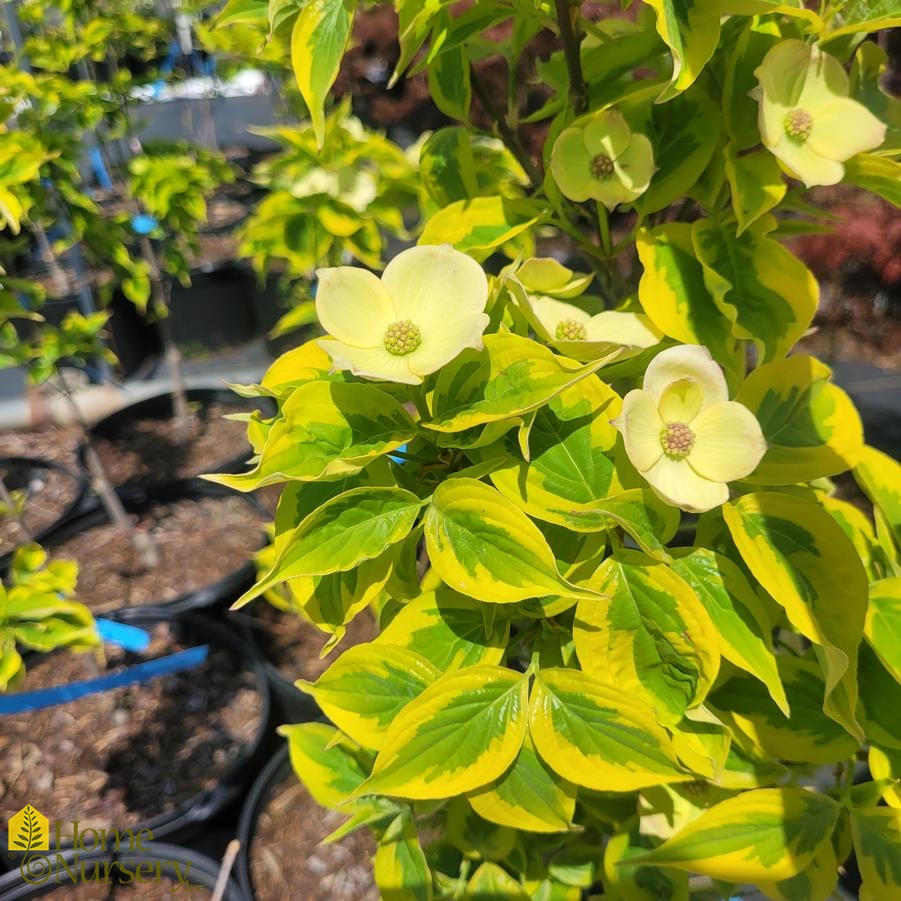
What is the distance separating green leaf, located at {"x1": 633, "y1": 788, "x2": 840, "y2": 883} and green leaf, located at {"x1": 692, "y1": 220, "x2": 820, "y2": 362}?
0.37 m

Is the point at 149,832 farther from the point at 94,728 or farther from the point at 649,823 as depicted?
the point at 649,823

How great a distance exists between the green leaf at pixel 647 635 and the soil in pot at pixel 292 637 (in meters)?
1.09

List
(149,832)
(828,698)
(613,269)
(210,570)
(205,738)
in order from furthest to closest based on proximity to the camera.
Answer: (210,570)
(205,738)
(149,832)
(613,269)
(828,698)

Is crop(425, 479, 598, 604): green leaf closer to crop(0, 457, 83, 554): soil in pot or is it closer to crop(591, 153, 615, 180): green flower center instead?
crop(591, 153, 615, 180): green flower center

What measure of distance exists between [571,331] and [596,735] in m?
0.33

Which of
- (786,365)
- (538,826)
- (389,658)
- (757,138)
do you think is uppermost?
(757,138)

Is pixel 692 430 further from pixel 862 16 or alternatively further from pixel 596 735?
pixel 862 16

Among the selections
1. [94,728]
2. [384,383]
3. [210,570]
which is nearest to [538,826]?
[384,383]

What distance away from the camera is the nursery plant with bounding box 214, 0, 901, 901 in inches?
20.0

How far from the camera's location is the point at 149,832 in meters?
1.21

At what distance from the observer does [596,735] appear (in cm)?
52

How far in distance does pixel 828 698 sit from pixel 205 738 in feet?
4.18

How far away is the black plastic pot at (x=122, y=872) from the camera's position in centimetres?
113

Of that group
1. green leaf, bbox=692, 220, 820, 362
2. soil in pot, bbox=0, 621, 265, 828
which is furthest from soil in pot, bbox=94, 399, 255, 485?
green leaf, bbox=692, 220, 820, 362
